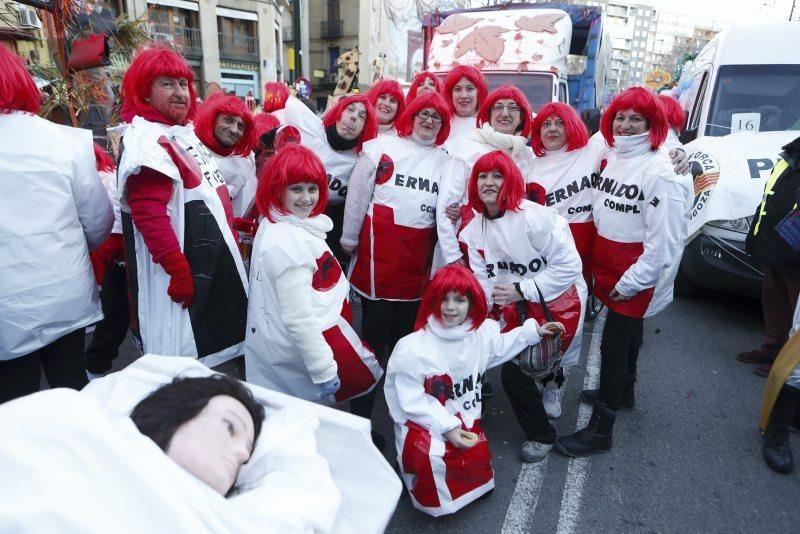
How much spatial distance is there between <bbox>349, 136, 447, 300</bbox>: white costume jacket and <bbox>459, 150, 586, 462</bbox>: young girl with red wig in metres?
0.33

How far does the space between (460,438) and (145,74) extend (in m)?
2.04

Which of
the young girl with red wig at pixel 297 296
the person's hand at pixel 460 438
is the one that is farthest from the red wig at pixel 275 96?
the person's hand at pixel 460 438

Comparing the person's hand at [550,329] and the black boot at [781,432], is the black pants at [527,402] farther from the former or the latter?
the black boot at [781,432]

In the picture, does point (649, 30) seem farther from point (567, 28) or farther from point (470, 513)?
point (470, 513)

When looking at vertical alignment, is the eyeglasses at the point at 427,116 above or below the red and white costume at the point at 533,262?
above

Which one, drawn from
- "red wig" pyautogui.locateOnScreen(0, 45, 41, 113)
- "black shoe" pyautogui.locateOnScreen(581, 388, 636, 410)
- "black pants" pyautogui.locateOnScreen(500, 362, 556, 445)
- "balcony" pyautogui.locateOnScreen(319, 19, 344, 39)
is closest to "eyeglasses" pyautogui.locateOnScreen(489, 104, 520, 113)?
"black pants" pyautogui.locateOnScreen(500, 362, 556, 445)

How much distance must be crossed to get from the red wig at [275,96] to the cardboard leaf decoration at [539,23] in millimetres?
4929

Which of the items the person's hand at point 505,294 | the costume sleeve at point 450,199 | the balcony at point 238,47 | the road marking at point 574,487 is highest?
the balcony at point 238,47

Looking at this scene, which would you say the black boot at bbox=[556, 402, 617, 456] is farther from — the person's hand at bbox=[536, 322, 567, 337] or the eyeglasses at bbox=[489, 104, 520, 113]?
the eyeglasses at bbox=[489, 104, 520, 113]

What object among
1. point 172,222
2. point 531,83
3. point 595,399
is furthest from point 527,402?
point 531,83

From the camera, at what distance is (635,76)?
111 meters

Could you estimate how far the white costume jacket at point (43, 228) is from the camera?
1.88 meters

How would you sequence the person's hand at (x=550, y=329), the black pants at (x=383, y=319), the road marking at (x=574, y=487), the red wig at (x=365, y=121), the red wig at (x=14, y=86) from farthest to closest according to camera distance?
the red wig at (x=365, y=121), the black pants at (x=383, y=319), the person's hand at (x=550, y=329), the road marking at (x=574, y=487), the red wig at (x=14, y=86)

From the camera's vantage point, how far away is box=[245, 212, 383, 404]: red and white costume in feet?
6.88
